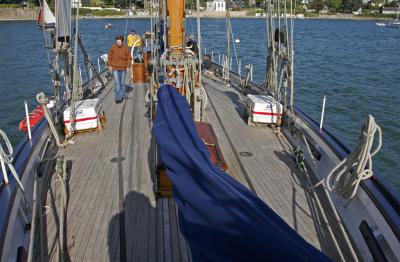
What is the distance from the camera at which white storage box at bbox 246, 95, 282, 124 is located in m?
7.23

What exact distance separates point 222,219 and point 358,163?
2.49 meters

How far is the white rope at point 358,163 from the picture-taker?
360cm

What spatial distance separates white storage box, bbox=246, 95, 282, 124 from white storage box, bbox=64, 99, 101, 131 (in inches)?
118

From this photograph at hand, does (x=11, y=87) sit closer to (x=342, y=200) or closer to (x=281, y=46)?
(x=281, y=46)

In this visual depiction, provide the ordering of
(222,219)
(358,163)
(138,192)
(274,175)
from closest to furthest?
(222,219)
(358,163)
(138,192)
(274,175)

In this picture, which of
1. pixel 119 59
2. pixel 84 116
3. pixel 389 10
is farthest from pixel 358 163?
pixel 389 10

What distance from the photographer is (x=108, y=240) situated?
3.89 m

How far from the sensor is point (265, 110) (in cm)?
724

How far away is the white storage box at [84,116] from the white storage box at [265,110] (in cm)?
301

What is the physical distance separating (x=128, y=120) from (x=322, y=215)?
4850 millimetres

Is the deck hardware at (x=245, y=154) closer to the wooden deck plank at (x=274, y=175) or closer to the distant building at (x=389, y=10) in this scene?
the wooden deck plank at (x=274, y=175)

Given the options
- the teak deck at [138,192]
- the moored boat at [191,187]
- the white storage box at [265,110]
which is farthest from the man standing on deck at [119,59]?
the white storage box at [265,110]

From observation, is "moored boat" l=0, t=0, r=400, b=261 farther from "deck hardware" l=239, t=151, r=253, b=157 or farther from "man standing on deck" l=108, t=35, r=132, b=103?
"man standing on deck" l=108, t=35, r=132, b=103

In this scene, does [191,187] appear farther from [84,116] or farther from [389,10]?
[389,10]
